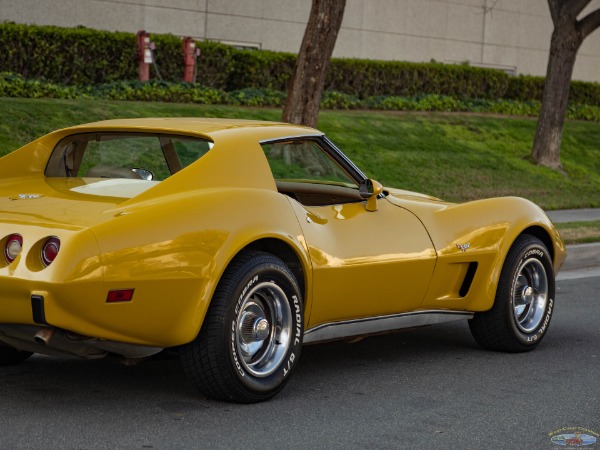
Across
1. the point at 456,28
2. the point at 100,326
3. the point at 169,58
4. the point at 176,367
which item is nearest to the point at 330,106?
the point at 169,58

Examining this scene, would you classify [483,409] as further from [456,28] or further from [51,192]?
[456,28]

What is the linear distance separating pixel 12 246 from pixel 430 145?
645 inches

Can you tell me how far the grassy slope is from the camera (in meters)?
16.7

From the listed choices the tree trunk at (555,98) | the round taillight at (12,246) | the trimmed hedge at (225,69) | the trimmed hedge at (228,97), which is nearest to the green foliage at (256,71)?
the trimmed hedge at (225,69)

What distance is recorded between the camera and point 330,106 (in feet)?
72.6

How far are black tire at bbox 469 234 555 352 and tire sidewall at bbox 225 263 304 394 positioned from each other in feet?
6.03

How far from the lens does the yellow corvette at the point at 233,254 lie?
17.3 feet

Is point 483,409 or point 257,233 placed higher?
point 257,233

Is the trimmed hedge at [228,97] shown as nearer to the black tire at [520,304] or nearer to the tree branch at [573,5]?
the tree branch at [573,5]

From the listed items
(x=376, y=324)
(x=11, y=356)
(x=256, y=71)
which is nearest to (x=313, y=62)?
(x=256, y=71)

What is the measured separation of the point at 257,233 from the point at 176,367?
1.32 m

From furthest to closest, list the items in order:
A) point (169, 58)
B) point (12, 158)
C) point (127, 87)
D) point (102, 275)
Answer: point (169, 58) < point (127, 87) < point (12, 158) < point (102, 275)

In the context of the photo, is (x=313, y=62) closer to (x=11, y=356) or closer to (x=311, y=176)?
(x=311, y=176)

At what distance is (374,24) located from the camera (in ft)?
93.0
